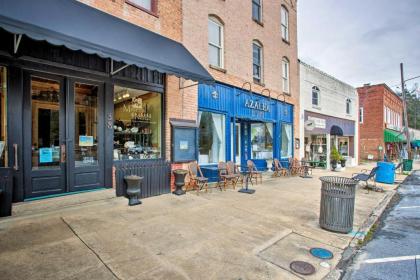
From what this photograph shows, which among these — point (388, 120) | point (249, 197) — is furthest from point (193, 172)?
point (388, 120)

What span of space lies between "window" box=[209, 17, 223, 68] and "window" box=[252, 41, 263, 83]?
242 cm

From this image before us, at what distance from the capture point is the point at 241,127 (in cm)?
1186

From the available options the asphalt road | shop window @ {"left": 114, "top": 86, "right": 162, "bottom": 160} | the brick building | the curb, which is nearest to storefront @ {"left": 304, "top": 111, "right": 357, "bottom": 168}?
the brick building

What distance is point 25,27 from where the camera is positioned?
360cm

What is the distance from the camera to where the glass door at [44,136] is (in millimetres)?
4961

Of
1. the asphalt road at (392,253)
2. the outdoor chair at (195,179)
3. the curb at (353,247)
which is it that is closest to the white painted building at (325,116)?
the curb at (353,247)

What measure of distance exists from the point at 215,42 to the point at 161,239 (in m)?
8.13

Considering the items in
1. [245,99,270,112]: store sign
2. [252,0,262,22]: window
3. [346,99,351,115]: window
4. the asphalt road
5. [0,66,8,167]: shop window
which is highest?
[252,0,262,22]: window

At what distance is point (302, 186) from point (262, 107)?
4.35 metres

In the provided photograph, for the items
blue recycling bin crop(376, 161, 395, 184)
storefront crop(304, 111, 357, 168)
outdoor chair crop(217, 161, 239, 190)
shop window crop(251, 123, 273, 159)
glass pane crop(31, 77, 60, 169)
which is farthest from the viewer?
storefront crop(304, 111, 357, 168)

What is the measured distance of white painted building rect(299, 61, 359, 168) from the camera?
1502 cm

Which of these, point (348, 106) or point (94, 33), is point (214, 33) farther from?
point (348, 106)

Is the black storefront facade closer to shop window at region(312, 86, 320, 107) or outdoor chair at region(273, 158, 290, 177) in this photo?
outdoor chair at region(273, 158, 290, 177)

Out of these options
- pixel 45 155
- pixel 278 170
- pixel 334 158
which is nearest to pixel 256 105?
pixel 278 170
